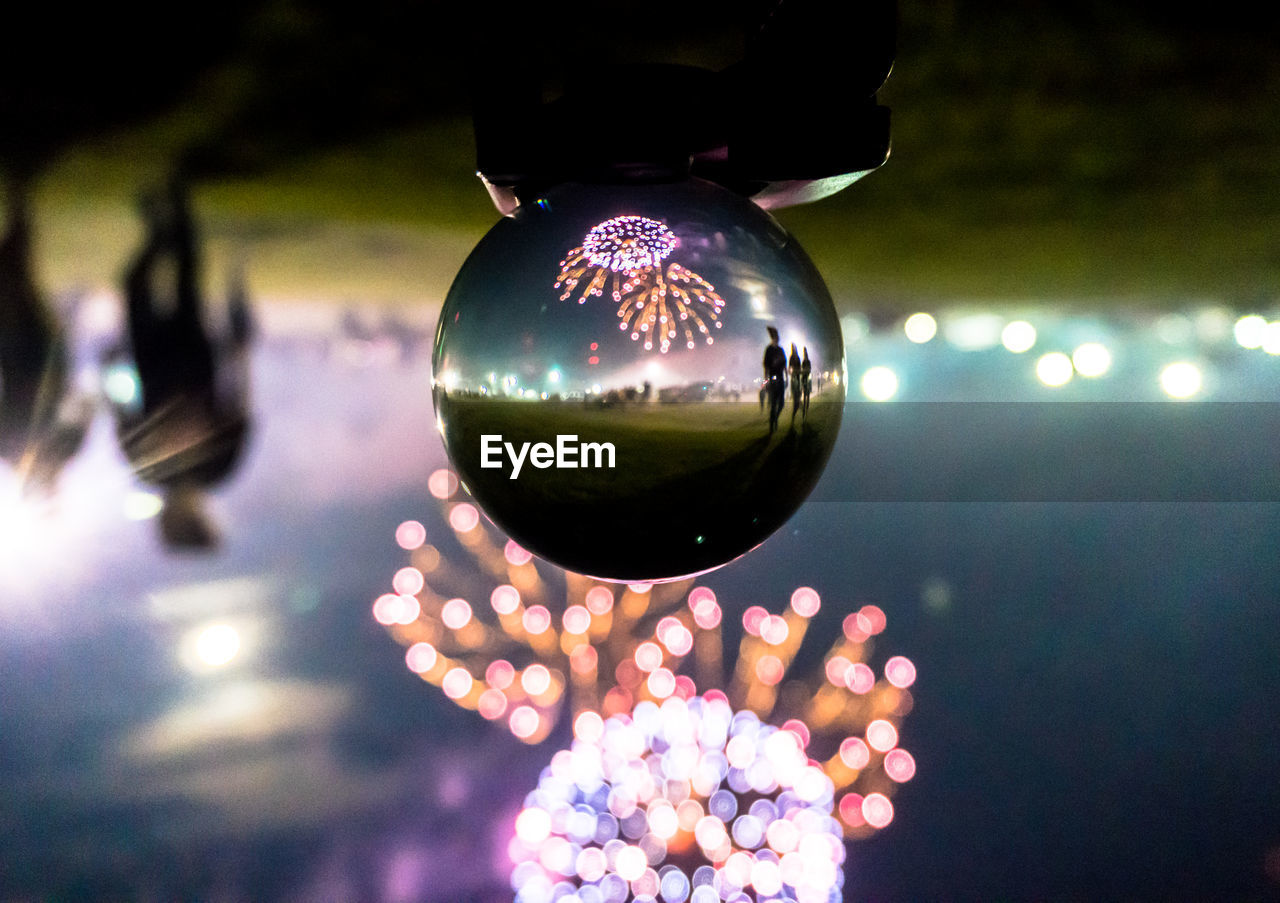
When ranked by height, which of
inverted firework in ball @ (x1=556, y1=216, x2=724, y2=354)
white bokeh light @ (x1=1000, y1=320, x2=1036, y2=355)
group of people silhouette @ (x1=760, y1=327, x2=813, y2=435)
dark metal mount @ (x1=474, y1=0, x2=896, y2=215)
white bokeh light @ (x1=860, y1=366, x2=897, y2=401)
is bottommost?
group of people silhouette @ (x1=760, y1=327, x2=813, y2=435)

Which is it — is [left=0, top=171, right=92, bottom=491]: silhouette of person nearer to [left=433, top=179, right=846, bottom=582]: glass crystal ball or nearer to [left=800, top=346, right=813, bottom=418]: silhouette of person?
[left=433, top=179, right=846, bottom=582]: glass crystal ball

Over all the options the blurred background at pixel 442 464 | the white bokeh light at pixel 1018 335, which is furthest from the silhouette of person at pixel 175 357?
the white bokeh light at pixel 1018 335

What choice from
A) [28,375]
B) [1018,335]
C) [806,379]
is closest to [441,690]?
[28,375]

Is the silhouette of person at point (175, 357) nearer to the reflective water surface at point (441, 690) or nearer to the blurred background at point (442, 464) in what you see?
the blurred background at point (442, 464)

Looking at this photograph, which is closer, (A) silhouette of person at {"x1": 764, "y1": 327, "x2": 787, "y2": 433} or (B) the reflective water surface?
(A) silhouette of person at {"x1": 764, "y1": 327, "x2": 787, "y2": 433}

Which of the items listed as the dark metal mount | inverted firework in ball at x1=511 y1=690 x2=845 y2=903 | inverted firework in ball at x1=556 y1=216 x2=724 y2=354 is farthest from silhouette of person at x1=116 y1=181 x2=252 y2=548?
inverted firework in ball at x1=556 y1=216 x2=724 y2=354

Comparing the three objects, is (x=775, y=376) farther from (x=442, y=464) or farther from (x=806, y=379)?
(x=442, y=464)
